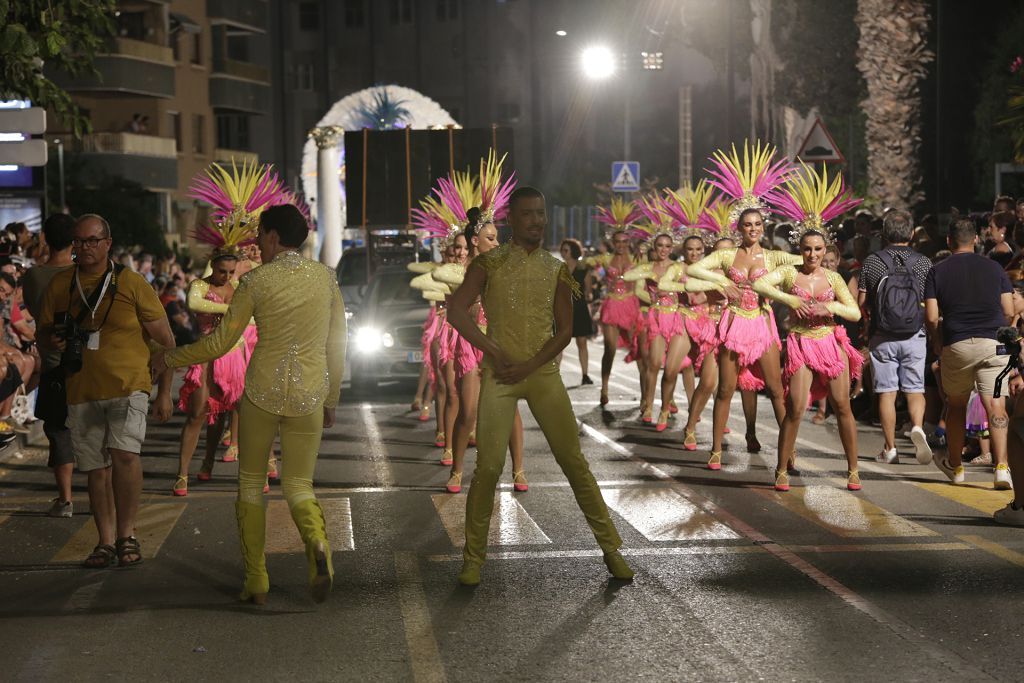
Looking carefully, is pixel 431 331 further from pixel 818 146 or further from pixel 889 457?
pixel 818 146

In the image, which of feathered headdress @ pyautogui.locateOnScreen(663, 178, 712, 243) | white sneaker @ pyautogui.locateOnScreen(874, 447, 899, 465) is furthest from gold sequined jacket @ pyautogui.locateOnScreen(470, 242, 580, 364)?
feathered headdress @ pyautogui.locateOnScreen(663, 178, 712, 243)

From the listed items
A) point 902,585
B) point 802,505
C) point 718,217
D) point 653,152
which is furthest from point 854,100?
point 653,152

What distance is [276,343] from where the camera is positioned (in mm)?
7785

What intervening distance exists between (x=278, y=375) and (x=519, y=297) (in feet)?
4.49

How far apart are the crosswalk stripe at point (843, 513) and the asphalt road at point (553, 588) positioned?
32 mm

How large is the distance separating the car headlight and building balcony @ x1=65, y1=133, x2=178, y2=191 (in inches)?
1310

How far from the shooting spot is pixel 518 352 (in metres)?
8.28

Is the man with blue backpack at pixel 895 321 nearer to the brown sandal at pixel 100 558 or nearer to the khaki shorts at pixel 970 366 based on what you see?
the khaki shorts at pixel 970 366

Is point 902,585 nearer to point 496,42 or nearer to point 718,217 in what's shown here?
point 718,217

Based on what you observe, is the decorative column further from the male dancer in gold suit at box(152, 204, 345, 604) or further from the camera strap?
the male dancer in gold suit at box(152, 204, 345, 604)

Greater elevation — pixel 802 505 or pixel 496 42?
pixel 496 42

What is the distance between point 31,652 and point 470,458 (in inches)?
282

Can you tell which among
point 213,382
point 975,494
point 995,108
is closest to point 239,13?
point 995,108

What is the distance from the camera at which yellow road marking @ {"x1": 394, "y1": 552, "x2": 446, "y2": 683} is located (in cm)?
656
